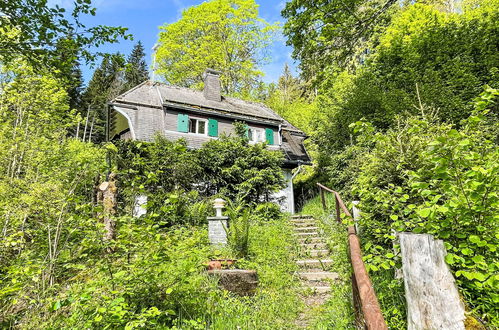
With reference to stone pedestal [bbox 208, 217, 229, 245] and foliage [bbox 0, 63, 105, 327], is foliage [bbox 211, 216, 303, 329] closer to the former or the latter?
stone pedestal [bbox 208, 217, 229, 245]

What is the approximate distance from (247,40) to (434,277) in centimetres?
2239

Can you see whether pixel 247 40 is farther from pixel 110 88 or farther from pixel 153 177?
pixel 153 177

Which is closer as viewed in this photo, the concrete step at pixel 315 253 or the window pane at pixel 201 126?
the concrete step at pixel 315 253

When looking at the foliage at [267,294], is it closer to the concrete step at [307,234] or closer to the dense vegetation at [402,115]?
the concrete step at [307,234]

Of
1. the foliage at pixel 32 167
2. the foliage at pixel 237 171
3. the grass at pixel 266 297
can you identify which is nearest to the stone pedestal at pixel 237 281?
the grass at pixel 266 297

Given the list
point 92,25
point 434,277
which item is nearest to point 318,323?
point 434,277

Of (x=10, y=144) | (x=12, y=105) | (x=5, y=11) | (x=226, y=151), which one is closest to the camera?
(x=5, y=11)

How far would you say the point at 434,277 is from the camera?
66.7 inches

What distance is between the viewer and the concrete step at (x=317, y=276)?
16.8ft

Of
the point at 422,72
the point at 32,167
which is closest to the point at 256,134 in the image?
the point at 422,72

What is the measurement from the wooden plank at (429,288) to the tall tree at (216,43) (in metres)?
20.3

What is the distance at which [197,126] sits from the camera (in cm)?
1345

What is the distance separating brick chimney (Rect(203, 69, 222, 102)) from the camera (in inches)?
614

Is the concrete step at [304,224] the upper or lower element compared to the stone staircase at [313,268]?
upper
